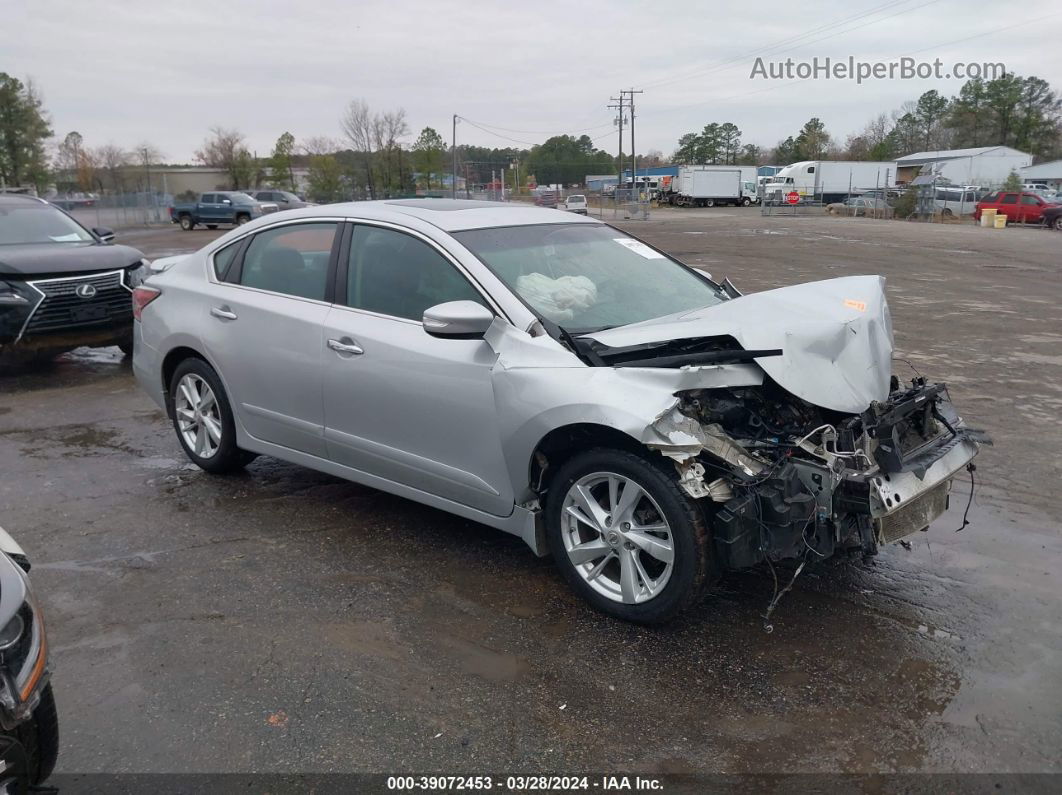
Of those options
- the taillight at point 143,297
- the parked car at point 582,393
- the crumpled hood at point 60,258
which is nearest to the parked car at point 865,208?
the crumpled hood at point 60,258

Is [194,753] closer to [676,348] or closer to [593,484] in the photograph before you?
[593,484]

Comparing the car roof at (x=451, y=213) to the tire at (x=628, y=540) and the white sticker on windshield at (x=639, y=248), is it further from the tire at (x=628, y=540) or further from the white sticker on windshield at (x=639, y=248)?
the tire at (x=628, y=540)

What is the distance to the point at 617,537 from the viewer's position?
3547 mm

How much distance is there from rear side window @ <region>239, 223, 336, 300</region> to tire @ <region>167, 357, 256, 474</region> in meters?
0.68

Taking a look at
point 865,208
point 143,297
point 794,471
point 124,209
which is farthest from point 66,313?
point 865,208

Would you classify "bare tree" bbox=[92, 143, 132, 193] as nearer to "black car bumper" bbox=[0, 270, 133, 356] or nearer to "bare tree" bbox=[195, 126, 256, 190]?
"bare tree" bbox=[195, 126, 256, 190]

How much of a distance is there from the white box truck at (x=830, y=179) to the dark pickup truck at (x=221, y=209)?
131 feet

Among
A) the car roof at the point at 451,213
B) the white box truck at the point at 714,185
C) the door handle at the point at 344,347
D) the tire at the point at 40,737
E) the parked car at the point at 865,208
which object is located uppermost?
the white box truck at the point at 714,185

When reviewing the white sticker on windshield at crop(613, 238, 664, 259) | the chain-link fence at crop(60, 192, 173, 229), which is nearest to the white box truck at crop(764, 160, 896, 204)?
the chain-link fence at crop(60, 192, 173, 229)

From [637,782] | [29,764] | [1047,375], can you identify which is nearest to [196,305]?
[29,764]

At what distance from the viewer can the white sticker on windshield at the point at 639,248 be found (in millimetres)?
5020

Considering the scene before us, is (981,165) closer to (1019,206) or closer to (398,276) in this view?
(1019,206)

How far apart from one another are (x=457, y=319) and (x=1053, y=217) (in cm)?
3953

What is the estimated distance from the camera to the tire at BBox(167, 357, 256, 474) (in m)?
5.20
